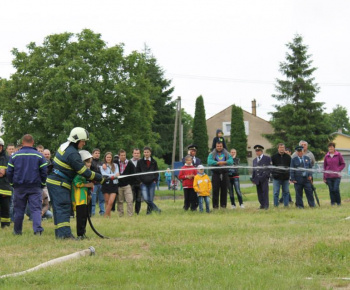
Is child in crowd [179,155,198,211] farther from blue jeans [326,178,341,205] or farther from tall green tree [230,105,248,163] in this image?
tall green tree [230,105,248,163]

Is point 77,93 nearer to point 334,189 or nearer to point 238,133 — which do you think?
point 334,189

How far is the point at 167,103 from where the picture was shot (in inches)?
2682

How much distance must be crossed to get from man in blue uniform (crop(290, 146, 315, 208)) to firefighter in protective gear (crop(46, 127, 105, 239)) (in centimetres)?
776

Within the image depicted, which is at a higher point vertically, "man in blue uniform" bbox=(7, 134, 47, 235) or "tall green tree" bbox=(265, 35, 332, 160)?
"tall green tree" bbox=(265, 35, 332, 160)

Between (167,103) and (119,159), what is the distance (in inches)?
2041

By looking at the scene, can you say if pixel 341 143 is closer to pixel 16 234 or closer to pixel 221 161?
pixel 221 161

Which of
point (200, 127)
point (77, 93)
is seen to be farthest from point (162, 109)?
point (77, 93)

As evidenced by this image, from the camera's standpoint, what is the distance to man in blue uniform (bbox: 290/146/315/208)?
53.4 feet

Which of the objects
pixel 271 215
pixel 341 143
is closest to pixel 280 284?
pixel 271 215

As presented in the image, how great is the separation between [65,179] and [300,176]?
27.3ft

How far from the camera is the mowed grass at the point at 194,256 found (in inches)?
254

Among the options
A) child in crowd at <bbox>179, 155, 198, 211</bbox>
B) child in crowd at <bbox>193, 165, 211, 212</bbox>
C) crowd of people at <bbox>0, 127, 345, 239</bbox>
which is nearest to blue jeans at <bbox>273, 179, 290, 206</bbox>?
crowd of people at <bbox>0, 127, 345, 239</bbox>

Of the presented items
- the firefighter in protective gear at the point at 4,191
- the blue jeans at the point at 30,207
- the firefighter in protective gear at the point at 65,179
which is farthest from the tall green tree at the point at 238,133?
the firefighter in protective gear at the point at 65,179

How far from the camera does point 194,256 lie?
8023 millimetres
